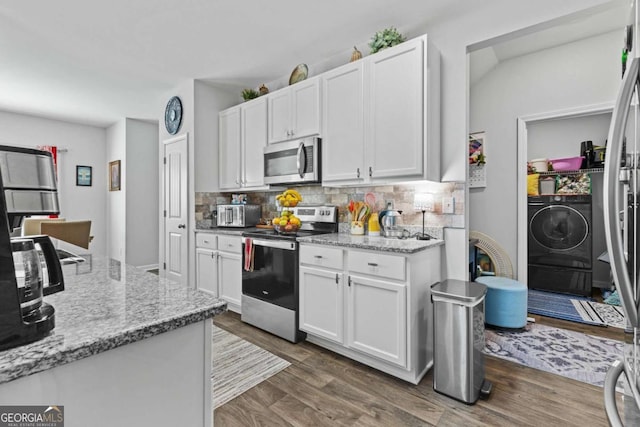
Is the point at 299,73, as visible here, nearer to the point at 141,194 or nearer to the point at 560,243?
the point at 560,243

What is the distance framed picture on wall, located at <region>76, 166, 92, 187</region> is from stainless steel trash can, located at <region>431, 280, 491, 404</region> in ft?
21.3

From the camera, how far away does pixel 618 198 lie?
0.76 meters

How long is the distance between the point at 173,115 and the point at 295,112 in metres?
1.99

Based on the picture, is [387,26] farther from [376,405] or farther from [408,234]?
[376,405]

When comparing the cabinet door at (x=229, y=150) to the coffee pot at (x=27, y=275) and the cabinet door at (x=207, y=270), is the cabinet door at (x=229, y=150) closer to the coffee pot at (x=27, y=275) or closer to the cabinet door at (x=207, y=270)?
the cabinet door at (x=207, y=270)

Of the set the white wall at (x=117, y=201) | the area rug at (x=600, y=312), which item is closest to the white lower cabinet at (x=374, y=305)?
the area rug at (x=600, y=312)

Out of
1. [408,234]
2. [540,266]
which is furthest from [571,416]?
[540,266]

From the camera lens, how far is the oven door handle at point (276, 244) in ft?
8.63

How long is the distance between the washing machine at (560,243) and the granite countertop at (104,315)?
454 cm

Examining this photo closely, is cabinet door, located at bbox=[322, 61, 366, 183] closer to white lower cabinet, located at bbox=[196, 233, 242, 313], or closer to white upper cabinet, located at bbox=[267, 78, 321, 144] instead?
white upper cabinet, located at bbox=[267, 78, 321, 144]

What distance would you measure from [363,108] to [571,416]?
2.38 m

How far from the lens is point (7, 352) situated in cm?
54

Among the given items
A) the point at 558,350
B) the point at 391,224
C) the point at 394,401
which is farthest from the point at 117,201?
the point at 558,350

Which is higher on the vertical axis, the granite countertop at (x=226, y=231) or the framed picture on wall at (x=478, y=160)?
the framed picture on wall at (x=478, y=160)
